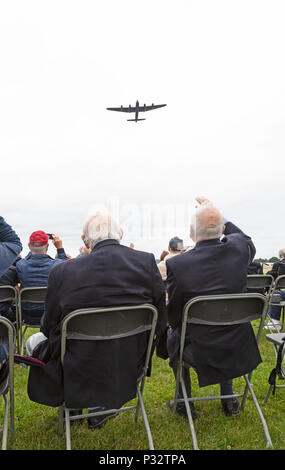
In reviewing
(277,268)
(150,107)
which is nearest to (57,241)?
(277,268)

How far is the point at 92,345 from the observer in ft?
6.64

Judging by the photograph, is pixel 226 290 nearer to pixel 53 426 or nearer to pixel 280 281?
pixel 53 426

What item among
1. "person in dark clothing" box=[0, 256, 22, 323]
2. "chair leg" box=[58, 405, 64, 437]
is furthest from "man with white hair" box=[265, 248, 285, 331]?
"chair leg" box=[58, 405, 64, 437]

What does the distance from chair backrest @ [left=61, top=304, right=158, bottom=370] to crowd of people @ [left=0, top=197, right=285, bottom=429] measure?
7cm

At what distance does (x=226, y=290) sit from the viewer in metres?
2.45

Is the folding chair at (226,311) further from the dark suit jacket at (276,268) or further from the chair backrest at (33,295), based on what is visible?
the dark suit jacket at (276,268)

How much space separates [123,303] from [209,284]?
73 centimetres

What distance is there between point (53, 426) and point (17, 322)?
2011mm

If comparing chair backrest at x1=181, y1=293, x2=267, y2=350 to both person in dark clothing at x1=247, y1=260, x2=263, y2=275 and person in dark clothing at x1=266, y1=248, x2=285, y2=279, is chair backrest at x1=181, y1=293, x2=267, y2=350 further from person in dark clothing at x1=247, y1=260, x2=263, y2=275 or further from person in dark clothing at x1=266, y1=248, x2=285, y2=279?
person in dark clothing at x1=247, y1=260, x2=263, y2=275

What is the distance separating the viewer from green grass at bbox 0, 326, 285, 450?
229cm

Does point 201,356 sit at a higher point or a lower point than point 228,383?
higher

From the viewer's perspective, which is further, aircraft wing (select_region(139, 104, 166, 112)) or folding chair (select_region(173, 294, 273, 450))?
aircraft wing (select_region(139, 104, 166, 112))

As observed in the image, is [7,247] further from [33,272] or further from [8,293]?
[33,272]
